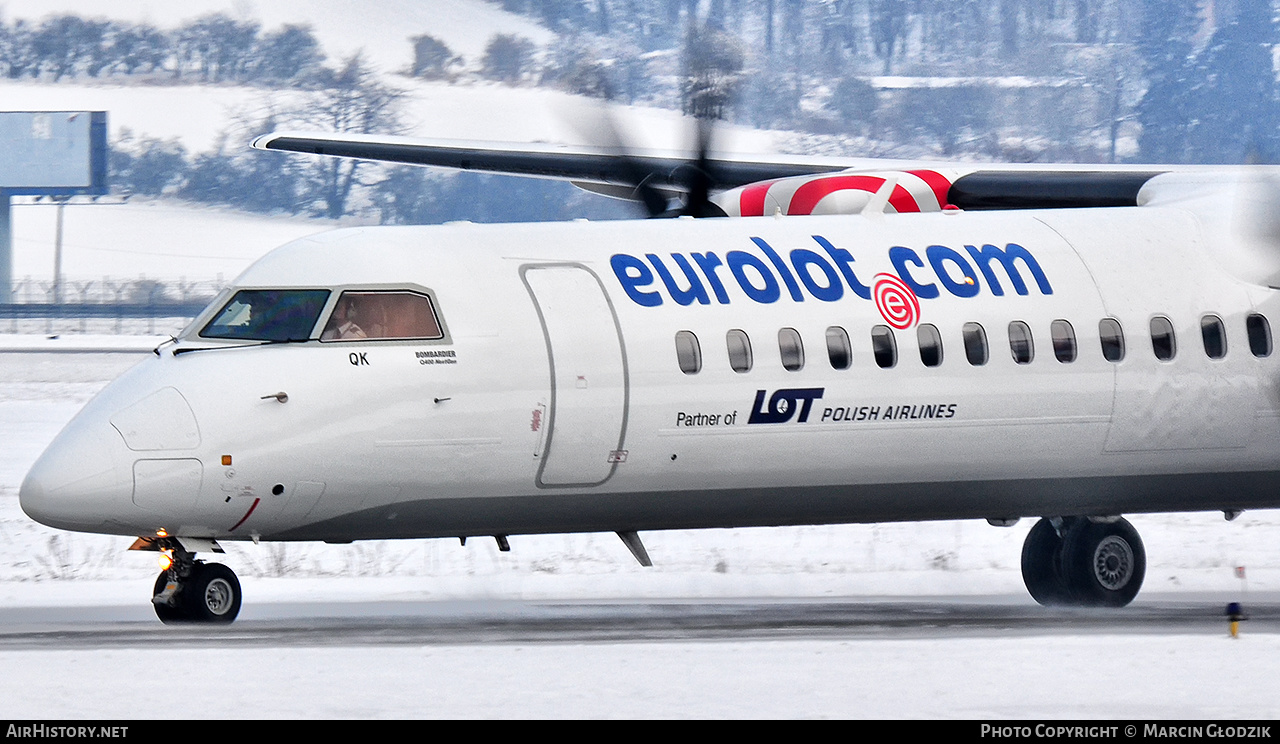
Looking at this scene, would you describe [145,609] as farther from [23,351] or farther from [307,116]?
[307,116]

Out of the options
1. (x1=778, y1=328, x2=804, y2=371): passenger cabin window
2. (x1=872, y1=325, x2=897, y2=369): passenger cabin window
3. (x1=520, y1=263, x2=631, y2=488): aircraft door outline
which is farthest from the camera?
(x1=872, y1=325, x2=897, y2=369): passenger cabin window

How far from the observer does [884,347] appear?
15.9 metres

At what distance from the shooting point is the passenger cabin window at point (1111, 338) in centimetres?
1647

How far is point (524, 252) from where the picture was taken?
15500 mm

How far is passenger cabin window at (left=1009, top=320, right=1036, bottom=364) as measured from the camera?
16250 millimetres

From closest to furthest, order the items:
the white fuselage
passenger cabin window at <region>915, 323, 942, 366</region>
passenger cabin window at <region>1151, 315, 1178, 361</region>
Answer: the white fuselage, passenger cabin window at <region>915, 323, 942, 366</region>, passenger cabin window at <region>1151, 315, 1178, 361</region>

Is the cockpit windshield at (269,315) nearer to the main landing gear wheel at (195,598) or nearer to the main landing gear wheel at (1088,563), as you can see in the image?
the main landing gear wheel at (195,598)

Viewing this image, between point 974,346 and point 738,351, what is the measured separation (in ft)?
6.98

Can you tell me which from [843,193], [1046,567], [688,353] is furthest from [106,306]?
[688,353]

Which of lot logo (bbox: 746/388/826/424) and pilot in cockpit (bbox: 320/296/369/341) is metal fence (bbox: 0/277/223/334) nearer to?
pilot in cockpit (bbox: 320/296/369/341)

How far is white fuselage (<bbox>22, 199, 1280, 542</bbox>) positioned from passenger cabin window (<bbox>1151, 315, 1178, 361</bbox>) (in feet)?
0.12

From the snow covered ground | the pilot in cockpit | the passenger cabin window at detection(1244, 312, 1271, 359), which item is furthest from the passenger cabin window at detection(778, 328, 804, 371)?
the passenger cabin window at detection(1244, 312, 1271, 359)

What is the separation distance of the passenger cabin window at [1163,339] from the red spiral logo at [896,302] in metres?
2.21

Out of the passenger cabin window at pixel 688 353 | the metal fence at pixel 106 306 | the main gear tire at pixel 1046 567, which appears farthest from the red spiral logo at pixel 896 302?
the metal fence at pixel 106 306
